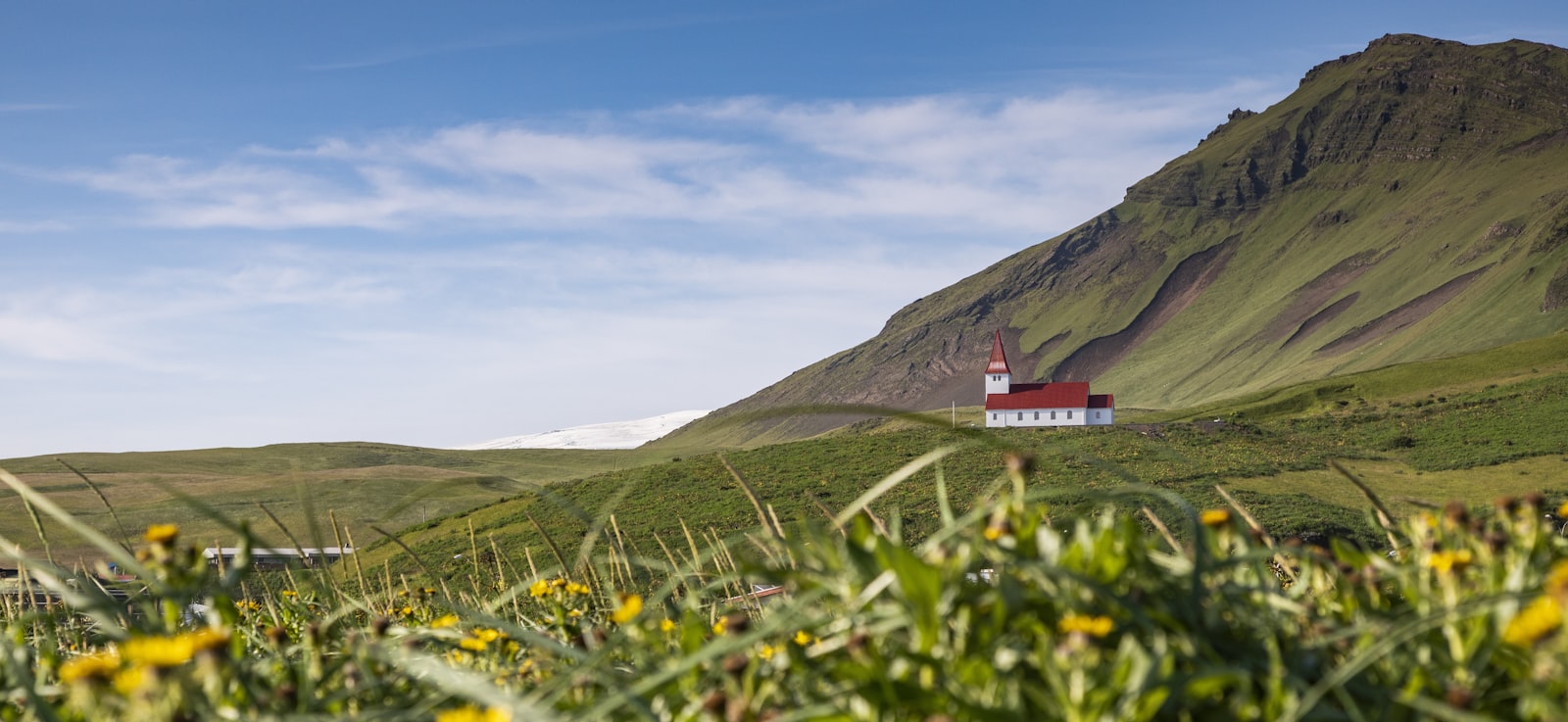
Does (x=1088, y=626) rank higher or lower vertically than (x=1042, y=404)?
lower

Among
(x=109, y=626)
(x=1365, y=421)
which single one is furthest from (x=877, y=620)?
(x=1365, y=421)

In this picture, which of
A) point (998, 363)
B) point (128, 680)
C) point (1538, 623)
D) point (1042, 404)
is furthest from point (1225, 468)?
point (128, 680)

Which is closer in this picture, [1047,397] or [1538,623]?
[1538,623]

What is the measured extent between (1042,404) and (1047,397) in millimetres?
841

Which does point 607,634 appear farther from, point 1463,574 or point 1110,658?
point 1463,574

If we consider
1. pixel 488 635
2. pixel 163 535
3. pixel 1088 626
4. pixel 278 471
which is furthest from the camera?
pixel 278 471

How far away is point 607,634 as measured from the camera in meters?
2.45

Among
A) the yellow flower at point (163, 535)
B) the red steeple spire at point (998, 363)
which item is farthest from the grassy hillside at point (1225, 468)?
the yellow flower at point (163, 535)

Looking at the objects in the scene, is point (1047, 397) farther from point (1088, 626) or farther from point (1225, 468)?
point (1088, 626)

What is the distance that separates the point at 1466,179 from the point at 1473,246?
181 ft

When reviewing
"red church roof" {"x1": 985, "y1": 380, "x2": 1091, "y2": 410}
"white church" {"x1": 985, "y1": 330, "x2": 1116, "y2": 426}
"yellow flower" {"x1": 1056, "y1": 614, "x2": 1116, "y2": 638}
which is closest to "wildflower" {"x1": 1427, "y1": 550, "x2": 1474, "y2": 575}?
"yellow flower" {"x1": 1056, "y1": 614, "x2": 1116, "y2": 638}

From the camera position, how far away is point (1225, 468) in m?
48.7

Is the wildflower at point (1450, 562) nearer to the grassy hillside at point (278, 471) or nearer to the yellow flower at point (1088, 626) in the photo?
the yellow flower at point (1088, 626)

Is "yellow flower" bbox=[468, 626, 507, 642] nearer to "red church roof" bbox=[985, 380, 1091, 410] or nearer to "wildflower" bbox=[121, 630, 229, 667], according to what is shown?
"wildflower" bbox=[121, 630, 229, 667]
